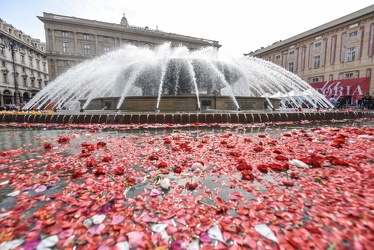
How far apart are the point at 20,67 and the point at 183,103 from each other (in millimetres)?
59631

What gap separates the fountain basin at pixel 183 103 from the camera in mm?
8836

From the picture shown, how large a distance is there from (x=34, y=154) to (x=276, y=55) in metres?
45.9

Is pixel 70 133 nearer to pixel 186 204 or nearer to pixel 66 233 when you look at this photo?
pixel 66 233

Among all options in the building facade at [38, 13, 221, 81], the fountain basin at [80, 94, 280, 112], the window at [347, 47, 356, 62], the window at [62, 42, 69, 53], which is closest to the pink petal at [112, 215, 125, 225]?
the fountain basin at [80, 94, 280, 112]

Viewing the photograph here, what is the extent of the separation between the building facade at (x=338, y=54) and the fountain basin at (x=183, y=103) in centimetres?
Answer: 1942

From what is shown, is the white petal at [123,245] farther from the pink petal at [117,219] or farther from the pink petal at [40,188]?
the pink petal at [40,188]

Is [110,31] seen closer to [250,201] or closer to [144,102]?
[144,102]

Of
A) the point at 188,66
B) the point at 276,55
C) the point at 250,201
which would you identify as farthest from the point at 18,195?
the point at 276,55

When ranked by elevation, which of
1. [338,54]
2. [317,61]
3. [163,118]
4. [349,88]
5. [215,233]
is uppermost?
[338,54]

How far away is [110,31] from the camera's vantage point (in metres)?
44.7

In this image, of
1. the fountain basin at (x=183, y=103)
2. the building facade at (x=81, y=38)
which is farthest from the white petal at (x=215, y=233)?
the building facade at (x=81, y=38)

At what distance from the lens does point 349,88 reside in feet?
73.3

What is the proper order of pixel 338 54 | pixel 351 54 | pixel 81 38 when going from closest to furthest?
pixel 351 54
pixel 338 54
pixel 81 38

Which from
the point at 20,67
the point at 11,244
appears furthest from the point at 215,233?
the point at 20,67
